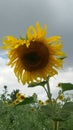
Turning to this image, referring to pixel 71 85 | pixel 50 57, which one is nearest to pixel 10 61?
pixel 50 57

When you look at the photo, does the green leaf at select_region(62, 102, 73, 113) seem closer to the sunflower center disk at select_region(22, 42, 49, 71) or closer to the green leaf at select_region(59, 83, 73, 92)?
the green leaf at select_region(59, 83, 73, 92)

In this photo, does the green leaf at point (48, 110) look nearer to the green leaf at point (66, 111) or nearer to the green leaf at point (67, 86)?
the green leaf at point (66, 111)

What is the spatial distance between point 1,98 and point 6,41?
8.46 m

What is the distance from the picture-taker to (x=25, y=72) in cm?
272

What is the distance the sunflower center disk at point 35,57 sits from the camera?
8.41ft

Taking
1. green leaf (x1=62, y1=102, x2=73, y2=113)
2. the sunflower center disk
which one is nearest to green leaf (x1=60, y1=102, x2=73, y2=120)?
green leaf (x1=62, y1=102, x2=73, y2=113)

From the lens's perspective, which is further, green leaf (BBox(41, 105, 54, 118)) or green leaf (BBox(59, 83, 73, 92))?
green leaf (BBox(59, 83, 73, 92))

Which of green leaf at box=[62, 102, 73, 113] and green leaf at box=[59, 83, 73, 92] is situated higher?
green leaf at box=[59, 83, 73, 92]

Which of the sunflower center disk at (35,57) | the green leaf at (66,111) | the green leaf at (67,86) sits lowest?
the green leaf at (66,111)

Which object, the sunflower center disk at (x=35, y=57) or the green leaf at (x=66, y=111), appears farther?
the sunflower center disk at (x=35, y=57)

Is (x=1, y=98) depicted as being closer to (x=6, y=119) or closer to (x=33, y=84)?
(x=6, y=119)

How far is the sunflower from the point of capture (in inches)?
97.9

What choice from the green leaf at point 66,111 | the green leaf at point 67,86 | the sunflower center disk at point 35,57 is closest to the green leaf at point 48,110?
the green leaf at point 66,111

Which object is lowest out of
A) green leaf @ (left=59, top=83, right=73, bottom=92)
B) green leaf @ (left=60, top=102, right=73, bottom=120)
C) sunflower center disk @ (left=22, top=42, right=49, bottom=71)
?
green leaf @ (left=60, top=102, right=73, bottom=120)
